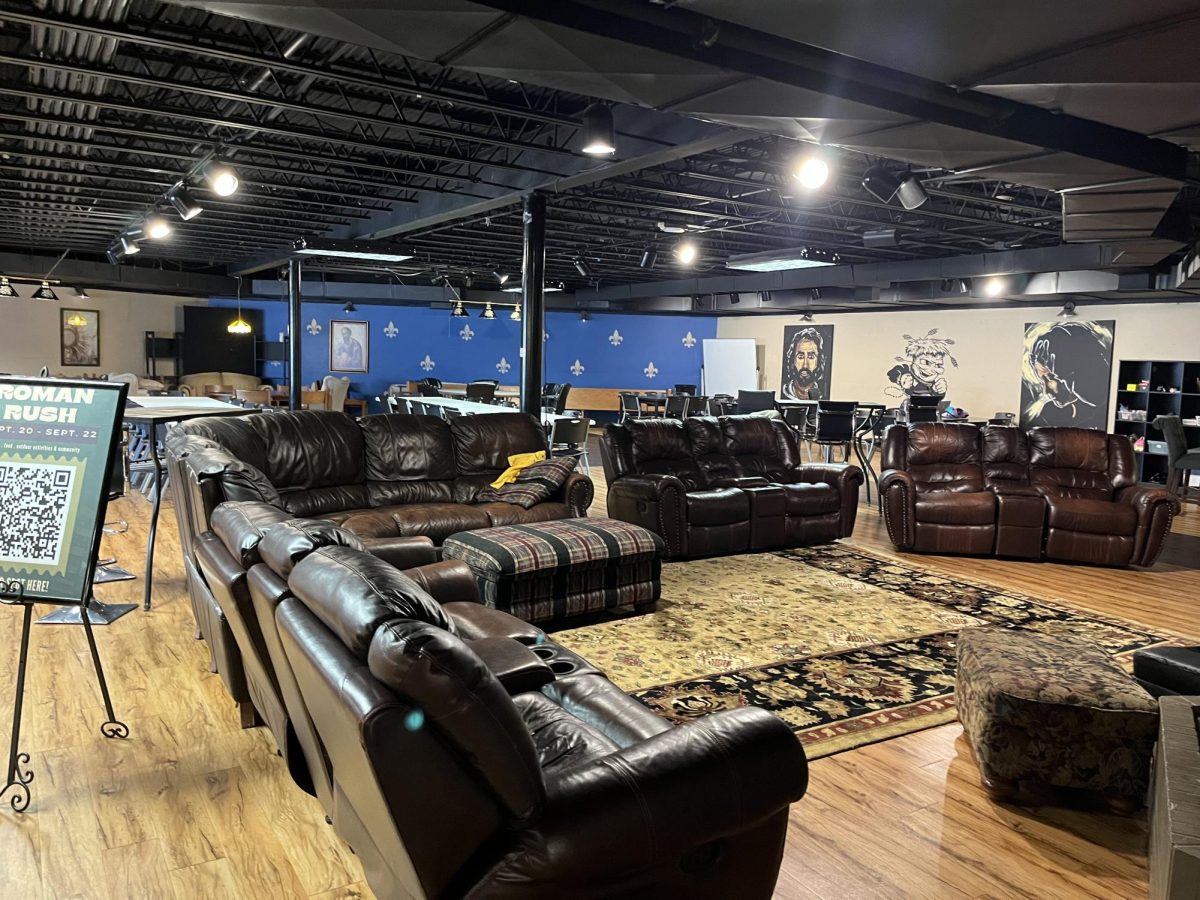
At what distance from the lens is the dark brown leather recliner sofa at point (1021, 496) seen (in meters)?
→ 6.45

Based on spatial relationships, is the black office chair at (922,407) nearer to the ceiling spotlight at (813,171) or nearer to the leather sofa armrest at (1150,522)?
the leather sofa armrest at (1150,522)

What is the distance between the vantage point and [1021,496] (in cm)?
662

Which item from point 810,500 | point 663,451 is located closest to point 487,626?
point 663,451

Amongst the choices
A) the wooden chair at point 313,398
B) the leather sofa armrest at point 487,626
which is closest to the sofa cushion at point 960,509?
the leather sofa armrest at point 487,626

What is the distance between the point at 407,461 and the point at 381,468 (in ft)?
0.60

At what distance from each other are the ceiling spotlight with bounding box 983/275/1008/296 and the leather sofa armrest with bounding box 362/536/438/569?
35.0ft

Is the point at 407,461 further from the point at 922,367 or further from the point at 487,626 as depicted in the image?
Result: the point at 922,367

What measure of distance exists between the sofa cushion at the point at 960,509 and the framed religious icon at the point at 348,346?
1380 centimetres

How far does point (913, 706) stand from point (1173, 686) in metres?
0.96

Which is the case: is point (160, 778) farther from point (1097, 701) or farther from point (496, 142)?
point (496, 142)

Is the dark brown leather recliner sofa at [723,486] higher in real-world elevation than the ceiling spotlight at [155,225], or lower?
lower

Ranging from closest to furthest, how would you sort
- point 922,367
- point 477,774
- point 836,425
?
point 477,774
point 836,425
point 922,367

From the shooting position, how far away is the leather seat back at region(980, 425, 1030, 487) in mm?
7098

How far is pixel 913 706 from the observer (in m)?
3.64
